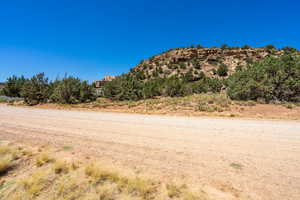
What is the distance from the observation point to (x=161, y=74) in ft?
181

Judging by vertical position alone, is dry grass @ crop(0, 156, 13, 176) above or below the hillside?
below

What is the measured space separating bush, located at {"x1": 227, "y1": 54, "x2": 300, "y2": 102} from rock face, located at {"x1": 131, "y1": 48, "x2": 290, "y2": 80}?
103 feet

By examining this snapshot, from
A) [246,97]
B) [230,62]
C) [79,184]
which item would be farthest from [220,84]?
[79,184]

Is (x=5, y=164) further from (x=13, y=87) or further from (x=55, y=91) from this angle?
(x=13, y=87)

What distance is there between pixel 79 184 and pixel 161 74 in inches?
2130

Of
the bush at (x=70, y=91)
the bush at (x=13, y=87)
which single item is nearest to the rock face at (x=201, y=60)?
the bush at (x=70, y=91)

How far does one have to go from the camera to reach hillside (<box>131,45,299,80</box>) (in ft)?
165

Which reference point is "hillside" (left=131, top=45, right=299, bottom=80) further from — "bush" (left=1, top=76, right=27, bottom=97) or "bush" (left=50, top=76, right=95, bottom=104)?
"bush" (left=1, top=76, right=27, bottom=97)

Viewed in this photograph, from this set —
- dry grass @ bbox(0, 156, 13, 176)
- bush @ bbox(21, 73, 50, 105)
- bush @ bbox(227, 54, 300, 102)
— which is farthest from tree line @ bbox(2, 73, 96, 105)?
bush @ bbox(227, 54, 300, 102)

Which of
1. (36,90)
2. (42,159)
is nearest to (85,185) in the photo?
(42,159)

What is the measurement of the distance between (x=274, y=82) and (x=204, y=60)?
4598cm

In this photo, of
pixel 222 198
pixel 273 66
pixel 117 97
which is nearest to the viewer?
pixel 222 198

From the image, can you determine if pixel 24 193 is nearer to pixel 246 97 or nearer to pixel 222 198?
pixel 222 198

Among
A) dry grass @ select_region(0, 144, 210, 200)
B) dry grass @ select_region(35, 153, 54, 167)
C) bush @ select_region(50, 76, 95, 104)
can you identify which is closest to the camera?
dry grass @ select_region(0, 144, 210, 200)
